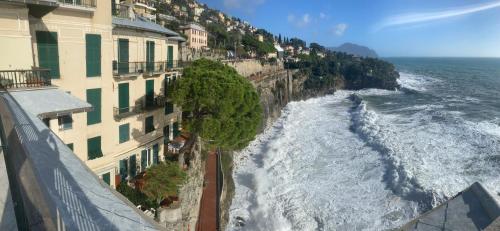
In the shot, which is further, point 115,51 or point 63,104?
point 115,51

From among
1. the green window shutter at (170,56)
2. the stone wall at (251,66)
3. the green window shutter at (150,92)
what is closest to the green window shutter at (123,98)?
the green window shutter at (150,92)

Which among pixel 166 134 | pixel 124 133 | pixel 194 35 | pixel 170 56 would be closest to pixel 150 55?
pixel 170 56

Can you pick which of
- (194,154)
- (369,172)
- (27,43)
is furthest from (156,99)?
(369,172)

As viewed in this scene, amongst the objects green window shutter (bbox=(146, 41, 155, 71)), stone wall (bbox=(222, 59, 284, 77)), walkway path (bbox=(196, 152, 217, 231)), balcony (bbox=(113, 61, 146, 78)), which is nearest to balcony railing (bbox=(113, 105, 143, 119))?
balcony (bbox=(113, 61, 146, 78))

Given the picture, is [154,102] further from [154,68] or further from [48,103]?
[48,103]

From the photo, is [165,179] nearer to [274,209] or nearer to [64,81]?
[64,81]

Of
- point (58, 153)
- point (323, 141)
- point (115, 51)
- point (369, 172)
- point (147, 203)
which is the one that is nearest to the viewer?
point (58, 153)
